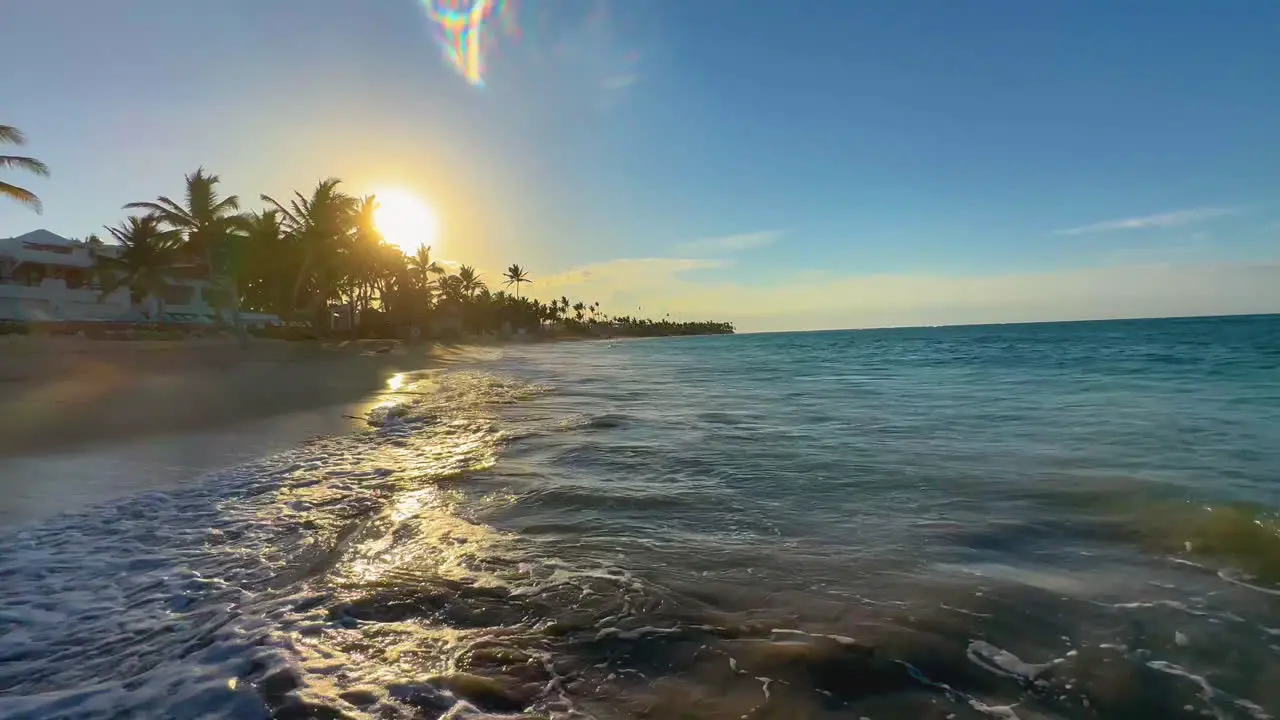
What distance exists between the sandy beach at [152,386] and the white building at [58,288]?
9.06 metres

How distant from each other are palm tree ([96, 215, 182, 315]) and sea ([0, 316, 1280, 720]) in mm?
34741

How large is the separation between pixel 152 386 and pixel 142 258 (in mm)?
24254

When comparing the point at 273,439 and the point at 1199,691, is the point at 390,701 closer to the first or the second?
the point at 1199,691

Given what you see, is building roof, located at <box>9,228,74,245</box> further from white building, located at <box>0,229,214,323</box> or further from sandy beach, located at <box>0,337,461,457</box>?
sandy beach, located at <box>0,337,461,457</box>

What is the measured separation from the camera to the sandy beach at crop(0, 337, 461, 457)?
1118 cm

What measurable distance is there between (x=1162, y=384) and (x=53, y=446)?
2582 cm

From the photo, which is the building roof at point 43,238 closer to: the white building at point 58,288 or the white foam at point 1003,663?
the white building at point 58,288

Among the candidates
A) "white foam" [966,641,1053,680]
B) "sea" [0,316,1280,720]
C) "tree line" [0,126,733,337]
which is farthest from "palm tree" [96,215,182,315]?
"white foam" [966,641,1053,680]

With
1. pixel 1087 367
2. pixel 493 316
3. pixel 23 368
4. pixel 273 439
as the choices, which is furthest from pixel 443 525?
pixel 493 316

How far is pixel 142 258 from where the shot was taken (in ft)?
116

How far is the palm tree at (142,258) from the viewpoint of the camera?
35156 millimetres

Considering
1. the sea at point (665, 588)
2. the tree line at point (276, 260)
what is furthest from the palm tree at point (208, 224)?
the sea at point (665, 588)

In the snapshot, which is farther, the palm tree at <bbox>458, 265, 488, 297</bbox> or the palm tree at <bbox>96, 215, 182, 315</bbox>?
the palm tree at <bbox>458, 265, 488, 297</bbox>

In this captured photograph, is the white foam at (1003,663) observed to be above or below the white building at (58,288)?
below
